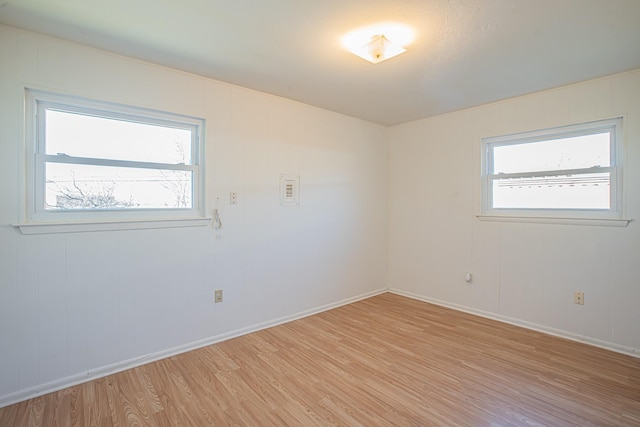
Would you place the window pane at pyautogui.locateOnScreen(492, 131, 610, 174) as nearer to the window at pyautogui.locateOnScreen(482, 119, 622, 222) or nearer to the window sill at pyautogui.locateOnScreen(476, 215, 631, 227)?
the window at pyautogui.locateOnScreen(482, 119, 622, 222)

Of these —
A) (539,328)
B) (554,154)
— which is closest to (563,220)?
(554,154)

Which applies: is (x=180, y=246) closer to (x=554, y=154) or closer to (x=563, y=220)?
(x=563, y=220)

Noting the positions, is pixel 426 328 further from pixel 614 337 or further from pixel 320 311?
pixel 614 337

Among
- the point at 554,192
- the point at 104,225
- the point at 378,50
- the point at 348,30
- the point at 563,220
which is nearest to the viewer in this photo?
the point at 348,30

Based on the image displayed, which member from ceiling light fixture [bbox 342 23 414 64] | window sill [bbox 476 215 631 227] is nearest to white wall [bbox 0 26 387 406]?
ceiling light fixture [bbox 342 23 414 64]

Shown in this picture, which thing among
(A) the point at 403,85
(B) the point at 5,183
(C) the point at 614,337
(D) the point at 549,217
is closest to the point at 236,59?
(A) the point at 403,85

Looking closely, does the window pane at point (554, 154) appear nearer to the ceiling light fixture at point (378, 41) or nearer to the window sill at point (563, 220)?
the window sill at point (563, 220)

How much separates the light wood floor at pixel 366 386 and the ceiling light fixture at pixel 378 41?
7.87ft

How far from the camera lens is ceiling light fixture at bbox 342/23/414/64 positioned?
2059 mm

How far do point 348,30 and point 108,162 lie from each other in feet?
6.75

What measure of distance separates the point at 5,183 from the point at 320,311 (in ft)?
9.93

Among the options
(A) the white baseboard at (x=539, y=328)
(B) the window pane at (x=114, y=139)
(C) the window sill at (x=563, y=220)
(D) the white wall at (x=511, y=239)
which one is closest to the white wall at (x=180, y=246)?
(B) the window pane at (x=114, y=139)

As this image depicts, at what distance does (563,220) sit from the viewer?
10.0ft

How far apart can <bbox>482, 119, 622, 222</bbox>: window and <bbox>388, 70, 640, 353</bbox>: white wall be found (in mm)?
107
